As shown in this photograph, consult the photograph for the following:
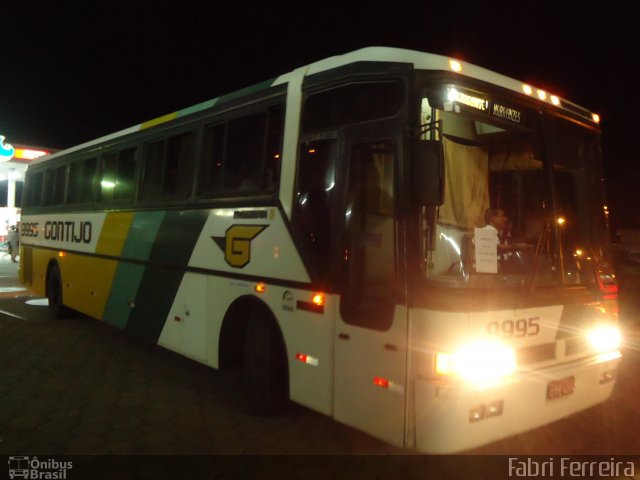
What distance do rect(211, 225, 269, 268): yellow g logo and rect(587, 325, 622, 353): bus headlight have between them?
3.07m

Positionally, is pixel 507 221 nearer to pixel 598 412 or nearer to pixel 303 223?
pixel 303 223

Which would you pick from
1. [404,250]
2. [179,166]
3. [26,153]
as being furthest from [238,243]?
[26,153]

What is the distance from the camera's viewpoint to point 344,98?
4457 millimetres

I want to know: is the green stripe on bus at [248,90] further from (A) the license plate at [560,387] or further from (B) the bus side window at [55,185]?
(B) the bus side window at [55,185]

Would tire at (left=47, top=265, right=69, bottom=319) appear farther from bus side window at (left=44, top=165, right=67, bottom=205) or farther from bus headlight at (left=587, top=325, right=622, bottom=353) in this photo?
bus headlight at (left=587, top=325, right=622, bottom=353)

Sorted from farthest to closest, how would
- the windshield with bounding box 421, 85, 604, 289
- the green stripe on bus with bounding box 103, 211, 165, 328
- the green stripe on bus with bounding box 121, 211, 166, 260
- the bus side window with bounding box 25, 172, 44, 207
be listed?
1. the bus side window with bounding box 25, 172, 44, 207
2. the green stripe on bus with bounding box 103, 211, 165, 328
3. the green stripe on bus with bounding box 121, 211, 166, 260
4. the windshield with bounding box 421, 85, 604, 289

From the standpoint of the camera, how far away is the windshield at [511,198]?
163 inches

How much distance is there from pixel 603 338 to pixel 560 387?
2.54ft

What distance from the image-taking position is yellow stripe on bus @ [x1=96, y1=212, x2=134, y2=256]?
7.88 meters

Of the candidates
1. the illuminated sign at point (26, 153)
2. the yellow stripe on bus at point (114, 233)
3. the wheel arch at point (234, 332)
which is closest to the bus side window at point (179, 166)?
the yellow stripe on bus at point (114, 233)

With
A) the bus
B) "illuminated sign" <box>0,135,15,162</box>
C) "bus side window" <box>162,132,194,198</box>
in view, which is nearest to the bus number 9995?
the bus

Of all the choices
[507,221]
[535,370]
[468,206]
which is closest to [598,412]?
[535,370]

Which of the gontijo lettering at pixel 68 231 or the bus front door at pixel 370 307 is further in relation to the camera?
the gontijo lettering at pixel 68 231

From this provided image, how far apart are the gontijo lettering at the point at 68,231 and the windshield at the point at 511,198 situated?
674 cm
